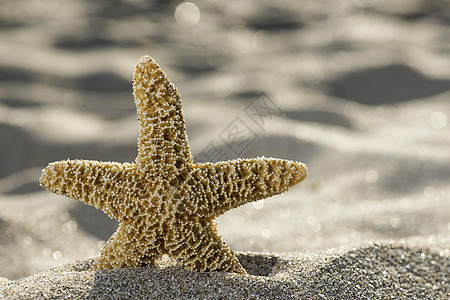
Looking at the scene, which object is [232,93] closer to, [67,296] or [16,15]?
[16,15]

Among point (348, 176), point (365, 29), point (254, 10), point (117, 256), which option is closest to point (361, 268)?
point (117, 256)

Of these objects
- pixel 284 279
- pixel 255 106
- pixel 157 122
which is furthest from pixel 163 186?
pixel 255 106

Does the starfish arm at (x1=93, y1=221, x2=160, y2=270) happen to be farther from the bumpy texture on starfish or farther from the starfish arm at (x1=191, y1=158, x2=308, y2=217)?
the starfish arm at (x1=191, y1=158, x2=308, y2=217)

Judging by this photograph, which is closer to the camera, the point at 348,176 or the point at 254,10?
the point at 348,176

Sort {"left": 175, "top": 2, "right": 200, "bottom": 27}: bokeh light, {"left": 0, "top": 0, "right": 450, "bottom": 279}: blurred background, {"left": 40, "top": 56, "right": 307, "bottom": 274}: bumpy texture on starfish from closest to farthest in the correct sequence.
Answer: {"left": 40, "top": 56, "right": 307, "bottom": 274}: bumpy texture on starfish
{"left": 0, "top": 0, "right": 450, "bottom": 279}: blurred background
{"left": 175, "top": 2, "right": 200, "bottom": 27}: bokeh light

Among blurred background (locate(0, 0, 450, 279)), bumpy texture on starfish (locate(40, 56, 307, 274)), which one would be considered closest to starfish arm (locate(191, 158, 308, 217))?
bumpy texture on starfish (locate(40, 56, 307, 274))

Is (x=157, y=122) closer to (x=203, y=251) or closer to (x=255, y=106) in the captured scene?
(x=203, y=251)
